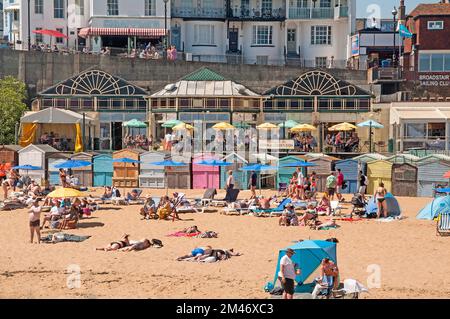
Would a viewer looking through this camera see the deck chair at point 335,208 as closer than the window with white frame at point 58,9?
Yes

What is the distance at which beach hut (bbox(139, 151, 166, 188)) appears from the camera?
39438 millimetres

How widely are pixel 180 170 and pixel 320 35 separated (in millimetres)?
19702

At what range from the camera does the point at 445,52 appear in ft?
172

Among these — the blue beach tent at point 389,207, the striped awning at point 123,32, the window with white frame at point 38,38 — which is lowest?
the blue beach tent at point 389,207

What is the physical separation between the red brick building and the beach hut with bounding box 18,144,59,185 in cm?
2079

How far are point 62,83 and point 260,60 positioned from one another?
44.3 feet

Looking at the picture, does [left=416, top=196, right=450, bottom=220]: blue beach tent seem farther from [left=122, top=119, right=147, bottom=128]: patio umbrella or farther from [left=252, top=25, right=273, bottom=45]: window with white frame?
[left=252, top=25, right=273, bottom=45]: window with white frame

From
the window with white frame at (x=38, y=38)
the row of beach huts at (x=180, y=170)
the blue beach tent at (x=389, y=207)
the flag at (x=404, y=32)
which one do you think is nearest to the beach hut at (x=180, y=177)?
the row of beach huts at (x=180, y=170)

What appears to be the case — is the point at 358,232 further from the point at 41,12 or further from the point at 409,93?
the point at 41,12

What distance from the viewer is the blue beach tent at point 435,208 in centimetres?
2844

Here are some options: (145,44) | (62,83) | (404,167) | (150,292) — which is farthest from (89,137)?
(150,292)

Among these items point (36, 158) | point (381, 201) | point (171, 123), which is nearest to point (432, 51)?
point (171, 123)

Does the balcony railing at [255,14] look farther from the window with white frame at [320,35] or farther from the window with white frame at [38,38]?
the window with white frame at [38,38]

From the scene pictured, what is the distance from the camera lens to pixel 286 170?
38.7m
